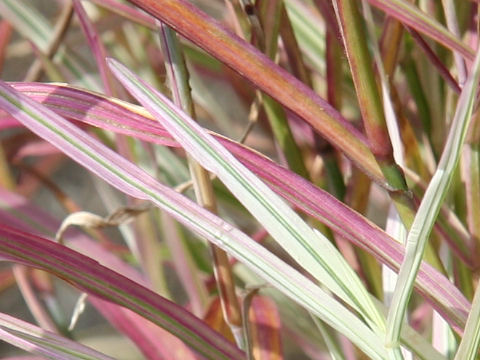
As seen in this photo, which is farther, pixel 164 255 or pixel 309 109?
pixel 164 255

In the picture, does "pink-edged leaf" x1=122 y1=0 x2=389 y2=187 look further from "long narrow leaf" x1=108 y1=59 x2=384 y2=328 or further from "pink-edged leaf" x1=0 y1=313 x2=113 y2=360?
"pink-edged leaf" x1=0 y1=313 x2=113 y2=360

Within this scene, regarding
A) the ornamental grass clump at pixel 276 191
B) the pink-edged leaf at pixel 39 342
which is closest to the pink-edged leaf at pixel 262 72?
the ornamental grass clump at pixel 276 191

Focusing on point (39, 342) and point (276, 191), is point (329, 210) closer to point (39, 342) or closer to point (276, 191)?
point (276, 191)

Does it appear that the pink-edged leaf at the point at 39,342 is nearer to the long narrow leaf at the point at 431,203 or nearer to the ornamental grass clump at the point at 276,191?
the ornamental grass clump at the point at 276,191

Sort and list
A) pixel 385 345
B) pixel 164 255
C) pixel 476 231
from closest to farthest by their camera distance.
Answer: pixel 385 345
pixel 476 231
pixel 164 255

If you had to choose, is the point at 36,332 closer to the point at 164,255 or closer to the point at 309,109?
the point at 309,109

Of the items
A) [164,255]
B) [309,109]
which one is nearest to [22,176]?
[164,255]

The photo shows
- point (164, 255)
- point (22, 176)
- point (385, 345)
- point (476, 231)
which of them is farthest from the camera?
point (22, 176)
